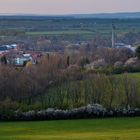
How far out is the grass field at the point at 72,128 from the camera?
27.6 m

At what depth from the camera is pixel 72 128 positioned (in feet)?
101

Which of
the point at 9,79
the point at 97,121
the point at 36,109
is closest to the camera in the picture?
the point at 97,121

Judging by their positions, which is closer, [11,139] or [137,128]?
[11,139]

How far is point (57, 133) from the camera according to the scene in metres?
28.3

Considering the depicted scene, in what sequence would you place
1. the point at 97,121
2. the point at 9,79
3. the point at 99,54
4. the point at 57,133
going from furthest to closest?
the point at 99,54
the point at 9,79
the point at 97,121
the point at 57,133

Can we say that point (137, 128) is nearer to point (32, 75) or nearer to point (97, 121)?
point (97, 121)

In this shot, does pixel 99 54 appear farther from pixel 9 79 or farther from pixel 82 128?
pixel 82 128

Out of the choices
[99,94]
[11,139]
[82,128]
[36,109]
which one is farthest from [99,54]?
[11,139]

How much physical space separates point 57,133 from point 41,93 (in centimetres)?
1931

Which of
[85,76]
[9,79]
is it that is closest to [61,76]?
[85,76]

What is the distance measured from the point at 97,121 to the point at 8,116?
252 inches

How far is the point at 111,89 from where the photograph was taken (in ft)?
146

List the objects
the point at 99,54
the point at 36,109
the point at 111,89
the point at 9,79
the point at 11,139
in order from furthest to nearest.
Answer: the point at 99,54 → the point at 9,79 → the point at 111,89 → the point at 36,109 → the point at 11,139

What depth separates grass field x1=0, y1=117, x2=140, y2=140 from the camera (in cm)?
2762
